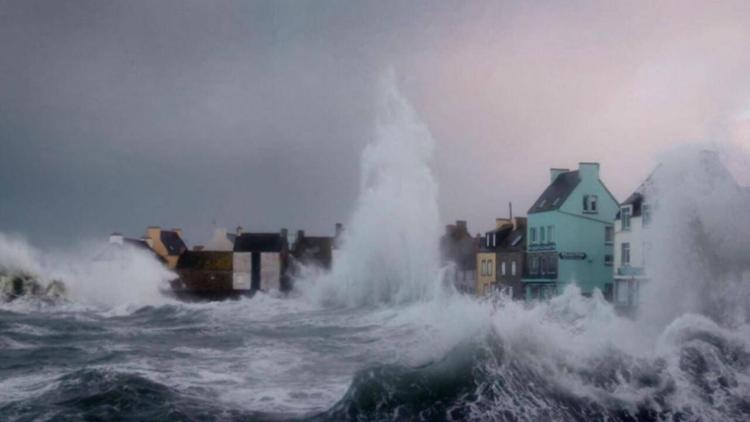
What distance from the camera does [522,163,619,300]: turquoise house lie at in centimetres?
3872

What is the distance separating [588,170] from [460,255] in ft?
45.4

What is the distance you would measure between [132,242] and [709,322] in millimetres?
53007

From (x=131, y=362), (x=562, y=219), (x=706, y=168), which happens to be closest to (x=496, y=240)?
(x=562, y=219)

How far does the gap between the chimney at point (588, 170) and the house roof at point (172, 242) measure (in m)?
39.0

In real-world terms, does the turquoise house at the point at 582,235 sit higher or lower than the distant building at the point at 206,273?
higher

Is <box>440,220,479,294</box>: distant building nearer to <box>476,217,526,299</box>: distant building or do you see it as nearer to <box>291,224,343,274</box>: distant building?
<box>476,217,526,299</box>: distant building

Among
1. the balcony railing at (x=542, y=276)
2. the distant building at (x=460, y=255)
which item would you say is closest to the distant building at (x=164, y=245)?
the distant building at (x=460, y=255)

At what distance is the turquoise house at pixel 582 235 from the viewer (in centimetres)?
3872

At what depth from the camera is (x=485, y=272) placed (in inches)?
1831

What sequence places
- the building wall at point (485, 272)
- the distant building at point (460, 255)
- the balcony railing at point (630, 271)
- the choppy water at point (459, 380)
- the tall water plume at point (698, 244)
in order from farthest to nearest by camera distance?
the distant building at point (460, 255)
the building wall at point (485, 272)
the balcony railing at point (630, 271)
the tall water plume at point (698, 244)
the choppy water at point (459, 380)

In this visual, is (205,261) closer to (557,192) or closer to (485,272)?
(485,272)

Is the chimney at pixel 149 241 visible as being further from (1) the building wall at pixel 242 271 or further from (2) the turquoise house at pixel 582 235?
(2) the turquoise house at pixel 582 235

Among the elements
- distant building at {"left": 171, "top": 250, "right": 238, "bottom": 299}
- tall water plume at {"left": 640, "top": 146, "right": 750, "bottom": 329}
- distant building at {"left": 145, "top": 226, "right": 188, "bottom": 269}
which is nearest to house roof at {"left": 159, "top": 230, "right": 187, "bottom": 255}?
distant building at {"left": 145, "top": 226, "right": 188, "bottom": 269}

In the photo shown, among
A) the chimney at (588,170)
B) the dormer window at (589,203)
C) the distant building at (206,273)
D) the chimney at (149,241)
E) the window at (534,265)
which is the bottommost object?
the distant building at (206,273)
